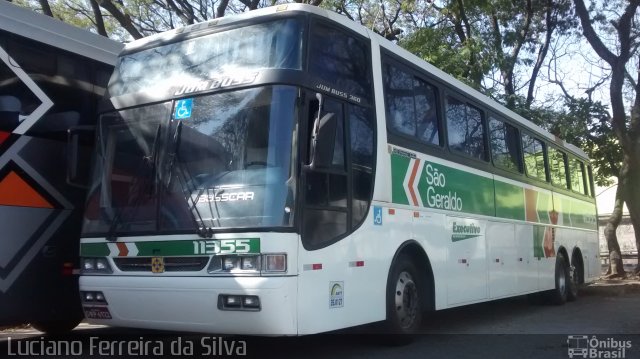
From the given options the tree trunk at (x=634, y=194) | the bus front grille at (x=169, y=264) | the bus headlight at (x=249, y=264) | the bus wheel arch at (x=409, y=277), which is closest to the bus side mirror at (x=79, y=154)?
the bus front grille at (x=169, y=264)

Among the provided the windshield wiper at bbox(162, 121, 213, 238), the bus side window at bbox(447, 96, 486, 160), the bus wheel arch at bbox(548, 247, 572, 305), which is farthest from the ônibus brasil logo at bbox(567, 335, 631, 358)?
the bus wheel arch at bbox(548, 247, 572, 305)

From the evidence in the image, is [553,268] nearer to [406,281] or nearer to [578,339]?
[578,339]

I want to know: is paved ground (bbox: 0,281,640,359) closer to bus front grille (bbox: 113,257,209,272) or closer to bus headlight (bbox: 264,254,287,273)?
bus front grille (bbox: 113,257,209,272)

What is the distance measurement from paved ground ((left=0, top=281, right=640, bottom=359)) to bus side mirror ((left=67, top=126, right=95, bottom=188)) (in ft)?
6.48

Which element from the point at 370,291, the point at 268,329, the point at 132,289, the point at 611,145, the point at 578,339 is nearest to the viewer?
the point at 268,329

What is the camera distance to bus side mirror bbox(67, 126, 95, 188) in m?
6.65

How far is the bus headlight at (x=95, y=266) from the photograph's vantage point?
20.8 feet

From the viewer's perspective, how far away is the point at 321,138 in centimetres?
566

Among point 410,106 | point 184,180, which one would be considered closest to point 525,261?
point 410,106

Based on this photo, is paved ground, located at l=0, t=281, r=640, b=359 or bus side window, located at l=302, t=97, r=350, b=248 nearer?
bus side window, located at l=302, t=97, r=350, b=248

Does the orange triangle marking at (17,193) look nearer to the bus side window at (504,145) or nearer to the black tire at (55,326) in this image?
the black tire at (55,326)

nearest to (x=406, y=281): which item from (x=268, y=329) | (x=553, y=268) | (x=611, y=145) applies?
(x=268, y=329)

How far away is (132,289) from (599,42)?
15.4 m

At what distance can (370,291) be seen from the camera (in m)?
6.50
